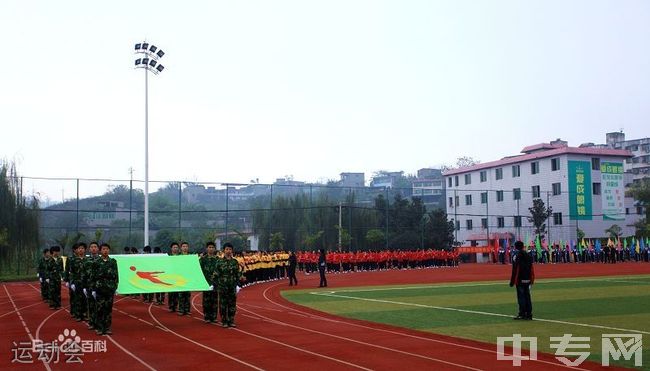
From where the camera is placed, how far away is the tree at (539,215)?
5881cm

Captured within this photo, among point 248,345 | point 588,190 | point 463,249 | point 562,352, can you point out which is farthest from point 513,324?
point 588,190

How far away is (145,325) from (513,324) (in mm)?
8040

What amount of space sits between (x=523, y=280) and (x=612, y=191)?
5533cm

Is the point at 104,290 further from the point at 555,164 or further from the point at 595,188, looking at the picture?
the point at 595,188

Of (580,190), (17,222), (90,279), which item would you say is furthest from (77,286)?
(580,190)

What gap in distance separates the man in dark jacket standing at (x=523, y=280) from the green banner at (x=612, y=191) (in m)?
53.2

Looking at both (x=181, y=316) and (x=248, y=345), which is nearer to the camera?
(x=248, y=345)

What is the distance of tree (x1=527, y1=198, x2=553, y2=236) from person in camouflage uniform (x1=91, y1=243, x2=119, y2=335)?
167ft

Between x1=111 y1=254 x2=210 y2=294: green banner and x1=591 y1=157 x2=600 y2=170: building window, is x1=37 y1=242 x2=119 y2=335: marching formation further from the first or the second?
x1=591 y1=157 x2=600 y2=170: building window

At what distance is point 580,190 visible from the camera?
205 feet

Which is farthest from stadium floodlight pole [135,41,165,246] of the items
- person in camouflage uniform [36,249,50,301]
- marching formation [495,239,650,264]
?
marching formation [495,239,650,264]

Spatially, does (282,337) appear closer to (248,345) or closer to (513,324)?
(248,345)

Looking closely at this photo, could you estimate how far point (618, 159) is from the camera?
65938mm

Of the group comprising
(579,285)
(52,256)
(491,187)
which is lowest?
(579,285)
